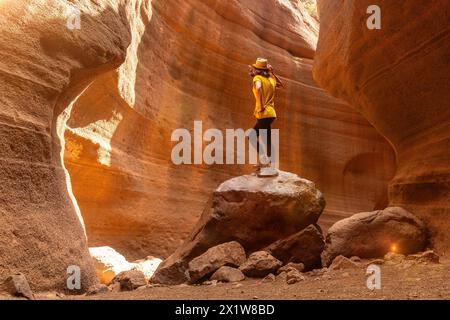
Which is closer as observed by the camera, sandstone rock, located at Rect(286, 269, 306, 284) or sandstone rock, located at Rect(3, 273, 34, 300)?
sandstone rock, located at Rect(3, 273, 34, 300)

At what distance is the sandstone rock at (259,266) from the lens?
4.96 m

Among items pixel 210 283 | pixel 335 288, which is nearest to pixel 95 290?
pixel 210 283

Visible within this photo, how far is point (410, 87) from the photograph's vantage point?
7.77 meters

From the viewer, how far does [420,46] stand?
287 inches

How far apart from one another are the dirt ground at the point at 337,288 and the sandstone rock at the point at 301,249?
69 centimetres

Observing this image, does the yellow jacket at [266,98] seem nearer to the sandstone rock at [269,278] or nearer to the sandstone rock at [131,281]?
the sandstone rock at [269,278]

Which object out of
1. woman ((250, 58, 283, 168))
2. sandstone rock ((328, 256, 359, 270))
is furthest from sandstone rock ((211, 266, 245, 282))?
woman ((250, 58, 283, 168))

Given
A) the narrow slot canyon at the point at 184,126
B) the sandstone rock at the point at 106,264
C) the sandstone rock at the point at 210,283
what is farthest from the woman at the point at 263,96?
the sandstone rock at the point at 106,264

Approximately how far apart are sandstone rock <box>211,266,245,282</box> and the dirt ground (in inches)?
4.7

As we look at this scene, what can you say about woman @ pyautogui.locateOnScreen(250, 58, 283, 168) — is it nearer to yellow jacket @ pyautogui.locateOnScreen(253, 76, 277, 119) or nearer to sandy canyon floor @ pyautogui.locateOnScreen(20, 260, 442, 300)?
yellow jacket @ pyautogui.locateOnScreen(253, 76, 277, 119)

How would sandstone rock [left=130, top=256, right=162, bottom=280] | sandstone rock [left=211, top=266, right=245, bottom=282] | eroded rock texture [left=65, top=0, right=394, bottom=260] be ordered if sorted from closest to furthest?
1. sandstone rock [left=211, top=266, right=245, bottom=282]
2. sandstone rock [left=130, top=256, right=162, bottom=280]
3. eroded rock texture [left=65, top=0, right=394, bottom=260]

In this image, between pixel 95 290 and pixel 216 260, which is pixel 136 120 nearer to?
pixel 216 260

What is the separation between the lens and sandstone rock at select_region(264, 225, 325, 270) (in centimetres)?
561

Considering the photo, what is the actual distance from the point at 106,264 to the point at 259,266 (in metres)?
4.33
